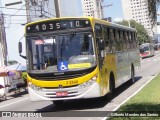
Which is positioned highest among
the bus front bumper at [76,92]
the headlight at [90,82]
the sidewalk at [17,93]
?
the headlight at [90,82]

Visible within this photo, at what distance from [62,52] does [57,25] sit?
3.54 feet

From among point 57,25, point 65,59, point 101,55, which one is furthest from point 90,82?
point 57,25

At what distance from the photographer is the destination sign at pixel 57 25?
13.6 metres

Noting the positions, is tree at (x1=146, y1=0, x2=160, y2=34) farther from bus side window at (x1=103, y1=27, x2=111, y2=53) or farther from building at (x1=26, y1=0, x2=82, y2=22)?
building at (x1=26, y1=0, x2=82, y2=22)

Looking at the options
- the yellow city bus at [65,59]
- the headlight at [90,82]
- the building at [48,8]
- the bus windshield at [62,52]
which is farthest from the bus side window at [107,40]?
the building at [48,8]

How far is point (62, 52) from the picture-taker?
1324 cm

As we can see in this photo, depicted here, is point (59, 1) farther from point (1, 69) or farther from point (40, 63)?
point (40, 63)

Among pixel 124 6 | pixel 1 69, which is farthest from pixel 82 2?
pixel 1 69

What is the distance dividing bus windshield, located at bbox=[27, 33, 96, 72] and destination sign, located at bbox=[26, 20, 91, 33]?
31 cm

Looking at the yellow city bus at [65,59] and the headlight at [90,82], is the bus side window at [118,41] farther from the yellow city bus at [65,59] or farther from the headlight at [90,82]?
the headlight at [90,82]

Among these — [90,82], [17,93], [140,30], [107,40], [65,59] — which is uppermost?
[107,40]

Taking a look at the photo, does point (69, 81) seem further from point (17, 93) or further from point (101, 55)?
point (17, 93)

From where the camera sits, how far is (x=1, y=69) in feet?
78.8

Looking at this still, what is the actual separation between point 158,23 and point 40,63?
4.99m
